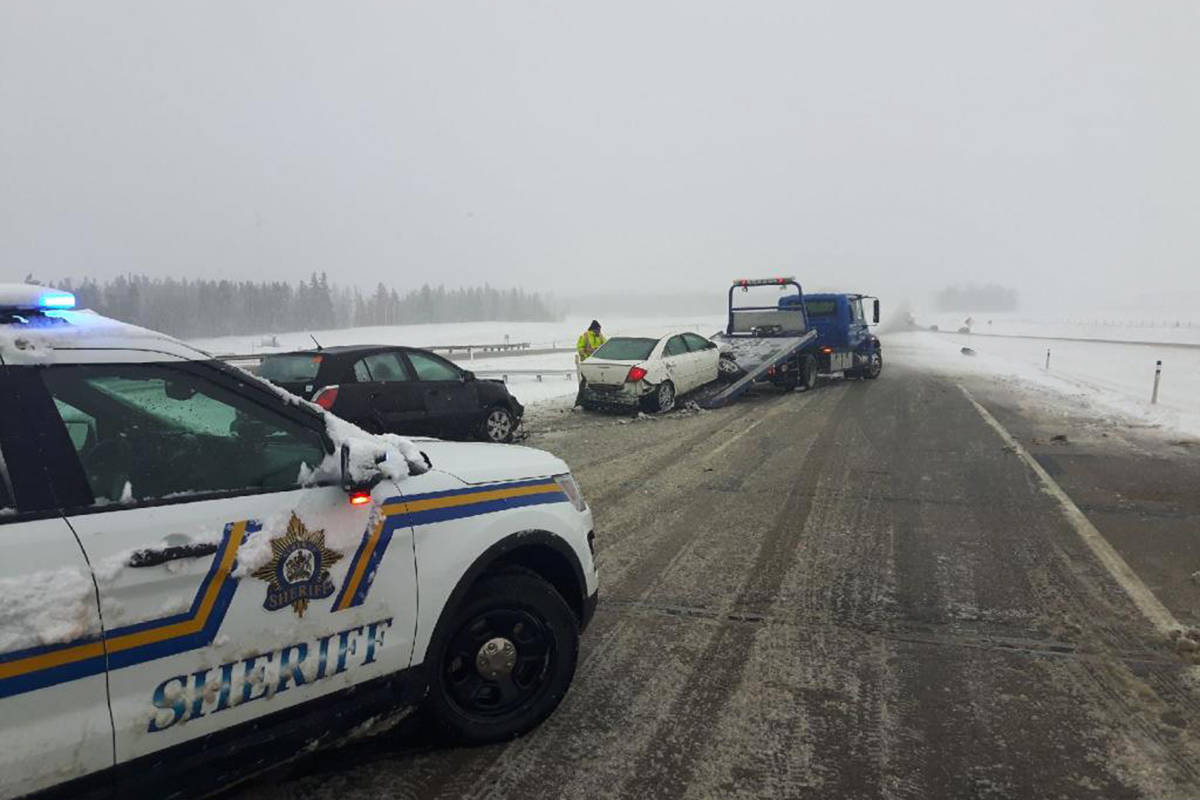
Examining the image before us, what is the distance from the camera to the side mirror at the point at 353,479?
2.45 metres

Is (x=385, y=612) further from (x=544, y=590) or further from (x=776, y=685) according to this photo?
(x=776, y=685)

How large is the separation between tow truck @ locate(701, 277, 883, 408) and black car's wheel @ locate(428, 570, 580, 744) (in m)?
11.8

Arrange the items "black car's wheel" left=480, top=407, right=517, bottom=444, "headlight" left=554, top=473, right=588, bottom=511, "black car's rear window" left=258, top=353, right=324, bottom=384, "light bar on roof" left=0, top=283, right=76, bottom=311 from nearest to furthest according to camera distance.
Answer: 1. "light bar on roof" left=0, top=283, right=76, bottom=311
2. "headlight" left=554, top=473, right=588, bottom=511
3. "black car's rear window" left=258, top=353, right=324, bottom=384
4. "black car's wheel" left=480, top=407, right=517, bottom=444

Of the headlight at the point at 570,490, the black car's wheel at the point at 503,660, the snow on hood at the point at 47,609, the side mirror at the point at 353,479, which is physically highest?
the side mirror at the point at 353,479

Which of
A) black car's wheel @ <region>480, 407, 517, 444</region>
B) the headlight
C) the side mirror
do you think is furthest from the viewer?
black car's wheel @ <region>480, 407, 517, 444</region>

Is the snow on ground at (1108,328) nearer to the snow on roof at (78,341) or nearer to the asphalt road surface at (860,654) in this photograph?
the asphalt road surface at (860,654)

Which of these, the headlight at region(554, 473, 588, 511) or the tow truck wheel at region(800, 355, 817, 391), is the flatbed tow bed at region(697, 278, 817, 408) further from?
the headlight at region(554, 473, 588, 511)

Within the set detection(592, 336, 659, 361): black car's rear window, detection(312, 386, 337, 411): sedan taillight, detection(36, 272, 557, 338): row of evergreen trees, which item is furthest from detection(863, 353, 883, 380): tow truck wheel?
detection(36, 272, 557, 338): row of evergreen trees

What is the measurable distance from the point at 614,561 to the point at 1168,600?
3765mm

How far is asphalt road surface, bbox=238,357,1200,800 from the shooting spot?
2.91 meters

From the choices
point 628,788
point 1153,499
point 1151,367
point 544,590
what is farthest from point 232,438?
point 1151,367

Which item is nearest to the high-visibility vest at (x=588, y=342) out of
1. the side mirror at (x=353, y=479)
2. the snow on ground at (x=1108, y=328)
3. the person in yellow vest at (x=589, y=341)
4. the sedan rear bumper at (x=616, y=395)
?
the person in yellow vest at (x=589, y=341)

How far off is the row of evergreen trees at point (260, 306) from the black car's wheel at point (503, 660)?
93327 mm

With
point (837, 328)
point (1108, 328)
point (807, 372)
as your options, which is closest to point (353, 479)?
point (807, 372)
